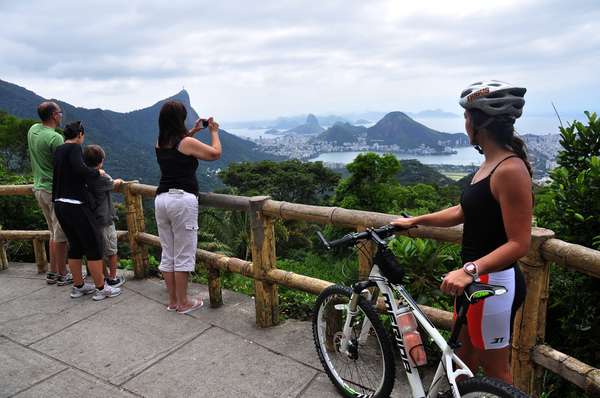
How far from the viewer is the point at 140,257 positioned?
468cm

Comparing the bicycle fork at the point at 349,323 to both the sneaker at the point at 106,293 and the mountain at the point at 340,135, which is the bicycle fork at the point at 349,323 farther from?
the mountain at the point at 340,135

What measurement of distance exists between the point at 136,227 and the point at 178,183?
1.38 meters

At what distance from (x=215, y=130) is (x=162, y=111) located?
16.7 inches

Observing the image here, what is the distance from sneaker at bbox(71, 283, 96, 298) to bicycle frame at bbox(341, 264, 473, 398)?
2914 mm

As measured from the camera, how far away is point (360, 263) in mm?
2840

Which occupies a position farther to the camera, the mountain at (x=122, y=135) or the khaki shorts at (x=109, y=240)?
the mountain at (x=122, y=135)

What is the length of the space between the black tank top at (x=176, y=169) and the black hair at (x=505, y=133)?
7.72 feet

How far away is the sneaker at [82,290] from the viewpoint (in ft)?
13.9

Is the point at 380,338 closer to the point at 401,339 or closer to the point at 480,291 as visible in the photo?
the point at 401,339

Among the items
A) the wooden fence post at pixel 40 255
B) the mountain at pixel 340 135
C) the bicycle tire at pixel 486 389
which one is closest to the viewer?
the bicycle tire at pixel 486 389

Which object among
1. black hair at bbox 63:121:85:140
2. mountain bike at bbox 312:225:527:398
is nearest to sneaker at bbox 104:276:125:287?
black hair at bbox 63:121:85:140

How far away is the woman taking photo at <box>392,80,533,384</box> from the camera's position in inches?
62.7

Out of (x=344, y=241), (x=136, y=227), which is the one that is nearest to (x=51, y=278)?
(x=136, y=227)

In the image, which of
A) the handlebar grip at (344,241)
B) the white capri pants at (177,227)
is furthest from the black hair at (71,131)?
the handlebar grip at (344,241)
